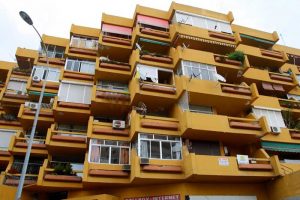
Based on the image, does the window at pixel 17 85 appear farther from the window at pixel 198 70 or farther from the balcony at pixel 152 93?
the window at pixel 198 70

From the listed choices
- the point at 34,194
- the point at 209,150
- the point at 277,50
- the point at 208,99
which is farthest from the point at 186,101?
the point at 277,50

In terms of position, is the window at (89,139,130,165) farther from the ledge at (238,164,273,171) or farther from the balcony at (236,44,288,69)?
the balcony at (236,44,288,69)

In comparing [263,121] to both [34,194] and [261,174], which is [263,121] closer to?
[261,174]

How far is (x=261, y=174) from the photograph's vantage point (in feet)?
50.7

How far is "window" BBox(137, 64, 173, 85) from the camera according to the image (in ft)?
66.3

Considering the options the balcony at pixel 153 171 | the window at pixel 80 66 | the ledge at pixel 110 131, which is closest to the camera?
the balcony at pixel 153 171

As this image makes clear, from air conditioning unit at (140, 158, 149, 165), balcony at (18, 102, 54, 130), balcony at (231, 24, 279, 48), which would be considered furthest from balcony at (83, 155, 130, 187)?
balcony at (231, 24, 279, 48)

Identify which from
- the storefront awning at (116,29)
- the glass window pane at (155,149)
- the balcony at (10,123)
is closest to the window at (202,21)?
the storefront awning at (116,29)

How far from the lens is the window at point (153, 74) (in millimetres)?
20203

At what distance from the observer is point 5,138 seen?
898 inches

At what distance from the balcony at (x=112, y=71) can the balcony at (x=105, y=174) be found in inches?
320

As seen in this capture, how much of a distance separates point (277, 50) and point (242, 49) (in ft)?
20.2

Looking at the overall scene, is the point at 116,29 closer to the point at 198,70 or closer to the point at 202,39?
the point at 202,39

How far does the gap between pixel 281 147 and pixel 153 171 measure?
389 inches
